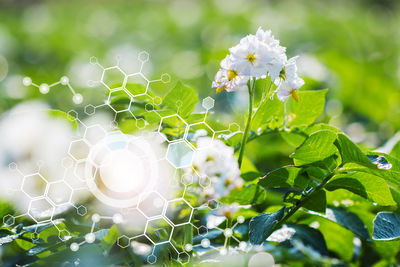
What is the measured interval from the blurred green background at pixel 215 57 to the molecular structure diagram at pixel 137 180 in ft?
1.90

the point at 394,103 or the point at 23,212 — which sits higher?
the point at 23,212

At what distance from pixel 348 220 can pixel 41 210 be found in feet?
2.13

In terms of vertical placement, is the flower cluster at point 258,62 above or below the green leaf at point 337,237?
above

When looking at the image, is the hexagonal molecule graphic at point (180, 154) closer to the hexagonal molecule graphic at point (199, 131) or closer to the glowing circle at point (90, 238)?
the hexagonal molecule graphic at point (199, 131)

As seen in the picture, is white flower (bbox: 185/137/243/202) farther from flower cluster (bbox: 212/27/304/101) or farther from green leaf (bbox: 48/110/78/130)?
green leaf (bbox: 48/110/78/130)

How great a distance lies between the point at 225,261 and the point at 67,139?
42 centimetres

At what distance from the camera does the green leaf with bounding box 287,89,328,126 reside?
1028 millimetres

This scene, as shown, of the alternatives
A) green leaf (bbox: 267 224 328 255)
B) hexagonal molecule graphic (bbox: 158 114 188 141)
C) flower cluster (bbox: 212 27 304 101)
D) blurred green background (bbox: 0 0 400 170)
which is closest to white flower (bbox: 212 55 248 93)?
flower cluster (bbox: 212 27 304 101)

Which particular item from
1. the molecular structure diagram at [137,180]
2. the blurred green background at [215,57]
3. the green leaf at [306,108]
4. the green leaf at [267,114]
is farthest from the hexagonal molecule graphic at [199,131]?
the blurred green background at [215,57]

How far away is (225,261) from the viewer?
0.89m

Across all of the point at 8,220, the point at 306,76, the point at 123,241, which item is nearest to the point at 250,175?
the point at 123,241

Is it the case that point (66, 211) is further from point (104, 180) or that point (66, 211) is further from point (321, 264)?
point (321, 264)

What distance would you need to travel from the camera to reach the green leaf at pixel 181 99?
0.90 meters

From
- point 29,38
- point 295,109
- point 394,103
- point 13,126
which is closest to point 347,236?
point 295,109
